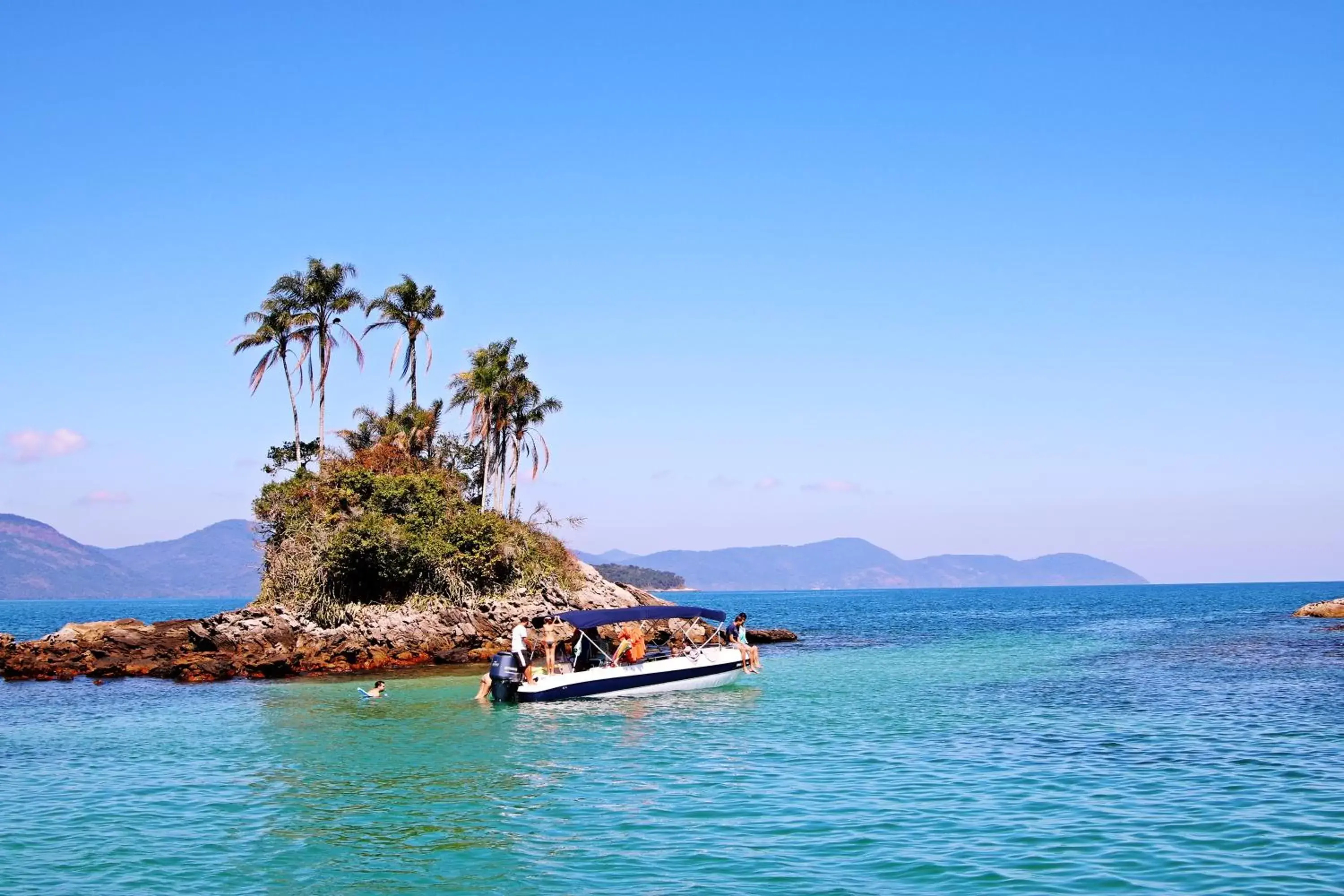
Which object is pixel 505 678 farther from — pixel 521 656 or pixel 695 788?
pixel 695 788

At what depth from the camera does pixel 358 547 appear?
4506 cm

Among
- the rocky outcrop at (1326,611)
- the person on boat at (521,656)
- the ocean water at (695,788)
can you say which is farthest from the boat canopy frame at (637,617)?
the rocky outcrop at (1326,611)

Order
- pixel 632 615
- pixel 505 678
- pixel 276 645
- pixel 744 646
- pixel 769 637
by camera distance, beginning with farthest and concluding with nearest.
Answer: pixel 769 637, pixel 276 645, pixel 744 646, pixel 632 615, pixel 505 678

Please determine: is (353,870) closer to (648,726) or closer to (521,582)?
(648,726)

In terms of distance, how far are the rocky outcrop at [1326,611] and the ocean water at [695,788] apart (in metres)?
44.0

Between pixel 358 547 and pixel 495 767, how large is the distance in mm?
26509

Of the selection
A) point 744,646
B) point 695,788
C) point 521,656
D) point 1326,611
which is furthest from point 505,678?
point 1326,611

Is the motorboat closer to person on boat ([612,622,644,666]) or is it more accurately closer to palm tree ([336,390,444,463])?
person on boat ([612,622,644,666])

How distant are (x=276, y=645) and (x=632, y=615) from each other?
59.2ft

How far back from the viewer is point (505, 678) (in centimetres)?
2953

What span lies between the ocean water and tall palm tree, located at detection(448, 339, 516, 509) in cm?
2423

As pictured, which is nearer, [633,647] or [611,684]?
[611,684]

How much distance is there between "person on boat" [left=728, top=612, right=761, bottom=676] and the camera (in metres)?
37.5

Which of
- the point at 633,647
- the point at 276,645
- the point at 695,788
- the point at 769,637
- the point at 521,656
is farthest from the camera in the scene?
the point at 769,637
